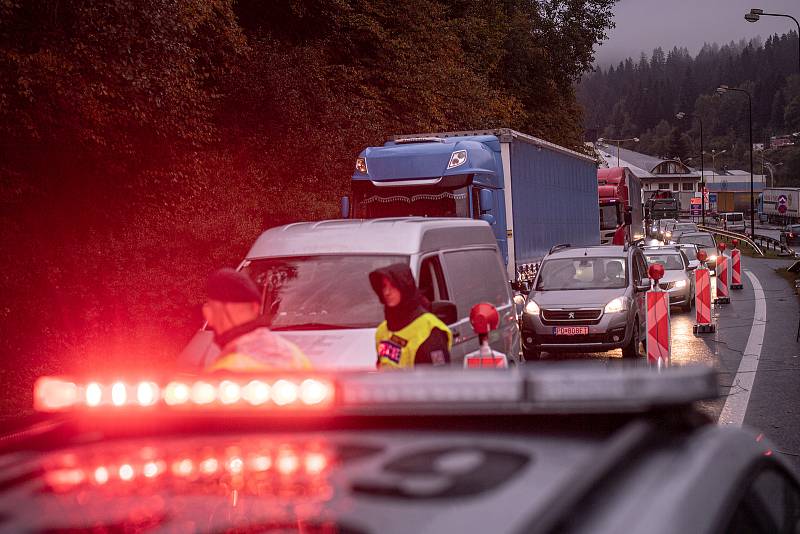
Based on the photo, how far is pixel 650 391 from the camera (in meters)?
2.14

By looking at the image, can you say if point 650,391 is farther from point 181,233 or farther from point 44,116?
point 181,233

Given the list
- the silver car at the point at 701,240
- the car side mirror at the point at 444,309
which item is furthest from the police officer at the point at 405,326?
the silver car at the point at 701,240

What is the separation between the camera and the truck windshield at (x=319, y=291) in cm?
845

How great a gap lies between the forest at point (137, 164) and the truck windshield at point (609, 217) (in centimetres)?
1599

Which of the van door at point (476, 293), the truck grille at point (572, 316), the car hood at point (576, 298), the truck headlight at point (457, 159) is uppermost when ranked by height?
the truck headlight at point (457, 159)

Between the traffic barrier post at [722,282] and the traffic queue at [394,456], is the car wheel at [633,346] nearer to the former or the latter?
the traffic barrier post at [722,282]

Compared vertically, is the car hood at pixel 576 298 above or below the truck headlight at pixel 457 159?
below

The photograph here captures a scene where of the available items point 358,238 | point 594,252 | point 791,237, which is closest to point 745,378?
point 594,252

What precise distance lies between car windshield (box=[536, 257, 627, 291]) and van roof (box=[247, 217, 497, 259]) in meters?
8.95

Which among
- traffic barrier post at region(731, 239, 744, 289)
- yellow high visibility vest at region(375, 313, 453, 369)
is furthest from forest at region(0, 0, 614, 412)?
traffic barrier post at region(731, 239, 744, 289)

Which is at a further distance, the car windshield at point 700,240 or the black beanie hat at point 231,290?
the car windshield at point 700,240

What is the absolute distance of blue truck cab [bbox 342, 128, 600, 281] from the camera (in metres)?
17.9

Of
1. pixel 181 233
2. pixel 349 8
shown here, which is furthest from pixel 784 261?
pixel 181 233

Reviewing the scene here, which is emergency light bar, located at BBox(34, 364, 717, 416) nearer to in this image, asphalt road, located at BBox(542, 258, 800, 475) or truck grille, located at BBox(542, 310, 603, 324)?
asphalt road, located at BBox(542, 258, 800, 475)
